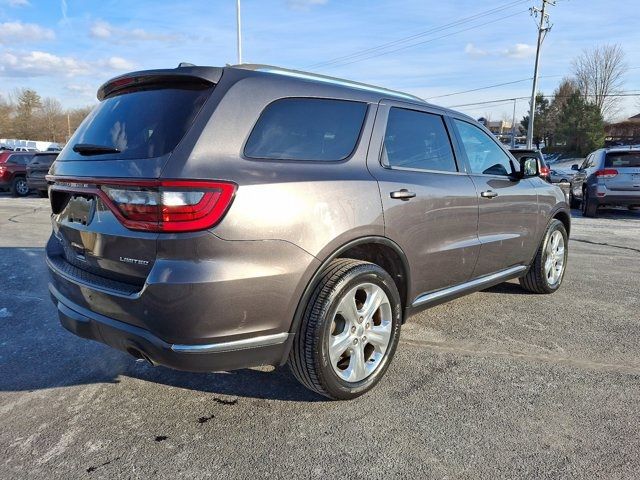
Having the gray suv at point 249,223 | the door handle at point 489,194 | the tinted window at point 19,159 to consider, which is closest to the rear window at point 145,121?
the gray suv at point 249,223

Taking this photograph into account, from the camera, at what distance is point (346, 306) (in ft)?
9.34

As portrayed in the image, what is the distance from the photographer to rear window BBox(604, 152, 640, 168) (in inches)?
443

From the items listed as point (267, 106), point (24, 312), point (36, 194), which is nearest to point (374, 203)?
point (267, 106)

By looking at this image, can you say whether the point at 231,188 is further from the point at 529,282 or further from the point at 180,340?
the point at 529,282

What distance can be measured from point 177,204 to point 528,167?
341cm

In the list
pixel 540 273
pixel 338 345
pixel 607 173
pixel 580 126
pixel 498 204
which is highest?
pixel 580 126

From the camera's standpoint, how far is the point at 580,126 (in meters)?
48.3

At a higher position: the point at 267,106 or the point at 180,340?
the point at 267,106

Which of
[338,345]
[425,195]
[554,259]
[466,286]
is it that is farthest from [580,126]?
[338,345]

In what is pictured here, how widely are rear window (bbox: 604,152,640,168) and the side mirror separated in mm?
8341

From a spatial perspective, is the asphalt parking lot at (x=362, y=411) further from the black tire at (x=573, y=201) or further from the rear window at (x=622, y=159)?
the black tire at (x=573, y=201)

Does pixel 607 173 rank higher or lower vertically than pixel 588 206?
higher

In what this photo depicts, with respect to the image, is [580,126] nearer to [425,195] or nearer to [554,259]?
[554,259]

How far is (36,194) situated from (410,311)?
19902 mm
